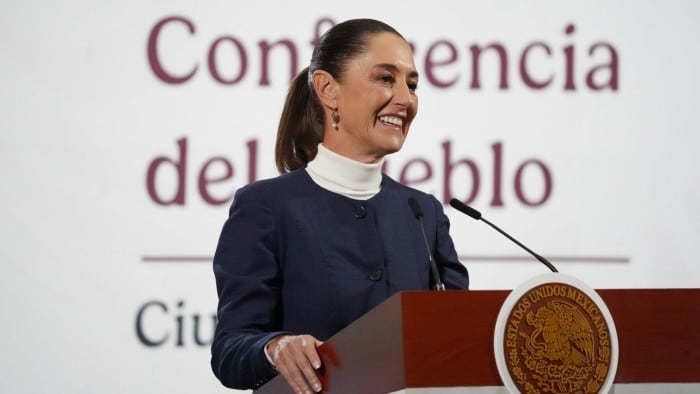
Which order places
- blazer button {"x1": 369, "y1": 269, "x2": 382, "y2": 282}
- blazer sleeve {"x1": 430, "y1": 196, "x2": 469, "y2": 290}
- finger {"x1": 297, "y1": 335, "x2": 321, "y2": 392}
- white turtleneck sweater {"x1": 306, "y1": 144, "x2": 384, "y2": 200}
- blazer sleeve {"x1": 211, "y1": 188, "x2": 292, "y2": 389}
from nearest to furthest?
finger {"x1": 297, "y1": 335, "x2": 321, "y2": 392}
blazer sleeve {"x1": 211, "y1": 188, "x2": 292, "y2": 389}
blazer button {"x1": 369, "y1": 269, "x2": 382, "y2": 282}
white turtleneck sweater {"x1": 306, "y1": 144, "x2": 384, "y2": 200}
blazer sleeve {"x1": 430, "y1": 196, "x2": 469, "y2": 290}

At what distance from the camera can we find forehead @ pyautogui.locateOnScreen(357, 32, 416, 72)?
1940 mm

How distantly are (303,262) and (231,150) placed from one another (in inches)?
53.1

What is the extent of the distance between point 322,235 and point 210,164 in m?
1.34

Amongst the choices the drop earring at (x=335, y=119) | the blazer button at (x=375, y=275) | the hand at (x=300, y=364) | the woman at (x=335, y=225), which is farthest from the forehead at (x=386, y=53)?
the hand at (x=300, y=364)

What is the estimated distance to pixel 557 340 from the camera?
127 cm

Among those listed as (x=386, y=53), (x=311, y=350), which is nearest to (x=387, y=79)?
(x=386, y=53)

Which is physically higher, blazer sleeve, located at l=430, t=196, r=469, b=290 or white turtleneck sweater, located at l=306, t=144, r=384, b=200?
white turtleneck sweater, located at l=306, t=144, r=384, b=200

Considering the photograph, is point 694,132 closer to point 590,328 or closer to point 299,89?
point 299,89

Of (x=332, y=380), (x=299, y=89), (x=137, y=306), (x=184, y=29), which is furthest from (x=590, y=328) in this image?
(x=184, y=29)

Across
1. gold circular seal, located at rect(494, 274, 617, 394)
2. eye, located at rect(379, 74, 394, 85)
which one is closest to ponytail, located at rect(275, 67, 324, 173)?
eye, located at rect(379, 74, 394, 85)

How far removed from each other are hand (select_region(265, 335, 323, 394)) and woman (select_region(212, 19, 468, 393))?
0.24 m

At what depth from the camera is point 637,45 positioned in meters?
3.39

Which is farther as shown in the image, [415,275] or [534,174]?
[534,174]

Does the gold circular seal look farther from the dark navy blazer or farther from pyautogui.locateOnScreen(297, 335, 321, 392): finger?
the dark navy blazer
